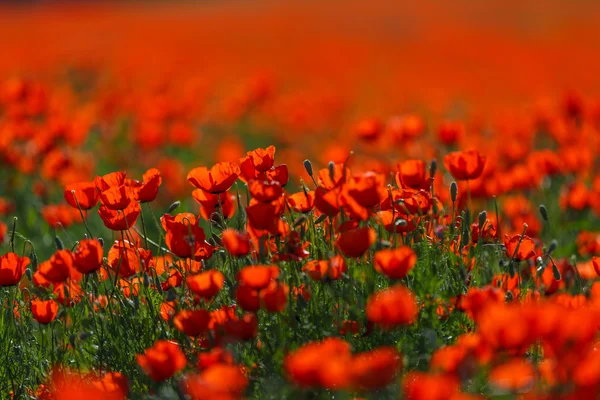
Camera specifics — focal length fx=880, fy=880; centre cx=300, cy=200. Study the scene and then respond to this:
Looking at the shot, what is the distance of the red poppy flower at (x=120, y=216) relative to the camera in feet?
7.91

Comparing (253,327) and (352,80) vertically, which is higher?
(253,327)

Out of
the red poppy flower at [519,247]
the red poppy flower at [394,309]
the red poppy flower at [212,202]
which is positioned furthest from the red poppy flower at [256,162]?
the red poppy flower at [394,309]

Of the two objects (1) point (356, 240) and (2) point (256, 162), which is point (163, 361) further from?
(2) point (256, 162)

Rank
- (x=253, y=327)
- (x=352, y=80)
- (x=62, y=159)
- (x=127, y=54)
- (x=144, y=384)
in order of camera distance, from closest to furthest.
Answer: (x=253, y=327) < (x=144, y=384) < (x=62, y=159) < (x=352, y=80) < (x=127, y=54)

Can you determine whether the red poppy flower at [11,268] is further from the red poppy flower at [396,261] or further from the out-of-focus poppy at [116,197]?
the red poppy flower at [396,261]

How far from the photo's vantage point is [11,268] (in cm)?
230

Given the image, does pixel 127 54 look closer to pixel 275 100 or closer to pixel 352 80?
pixel 352 80

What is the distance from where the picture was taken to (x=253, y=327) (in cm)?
195

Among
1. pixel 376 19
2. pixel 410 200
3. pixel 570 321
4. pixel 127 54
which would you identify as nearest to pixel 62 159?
pixel 410 200

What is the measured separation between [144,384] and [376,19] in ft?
44.6

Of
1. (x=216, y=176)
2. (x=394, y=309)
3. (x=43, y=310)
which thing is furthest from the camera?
(x=216, y=176)

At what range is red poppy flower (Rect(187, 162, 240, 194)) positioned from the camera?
7.86 ft

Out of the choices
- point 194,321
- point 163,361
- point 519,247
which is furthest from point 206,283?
point 519,247

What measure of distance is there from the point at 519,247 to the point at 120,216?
1111 mm
